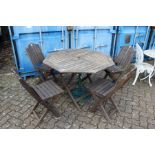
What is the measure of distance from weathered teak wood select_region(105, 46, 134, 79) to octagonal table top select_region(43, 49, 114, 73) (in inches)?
15.2

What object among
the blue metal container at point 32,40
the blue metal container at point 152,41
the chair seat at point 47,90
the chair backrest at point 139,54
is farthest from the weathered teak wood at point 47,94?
the blue metal container at point 152,41

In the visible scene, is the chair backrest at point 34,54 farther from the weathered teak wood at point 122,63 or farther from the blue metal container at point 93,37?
the weathered teak wood at point 122,63

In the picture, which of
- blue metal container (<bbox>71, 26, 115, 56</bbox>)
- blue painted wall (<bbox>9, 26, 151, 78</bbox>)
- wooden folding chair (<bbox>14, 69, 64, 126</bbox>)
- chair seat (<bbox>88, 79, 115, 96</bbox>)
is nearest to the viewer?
wooden folding chair (<bbox>14, 69, 64, 126</bbox>)

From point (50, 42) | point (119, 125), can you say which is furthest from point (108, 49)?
point (119, 125)

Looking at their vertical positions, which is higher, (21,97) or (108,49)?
(108,49)

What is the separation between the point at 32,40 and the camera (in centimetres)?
432

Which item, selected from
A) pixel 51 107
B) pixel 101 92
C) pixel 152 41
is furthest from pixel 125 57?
pixel 152 41

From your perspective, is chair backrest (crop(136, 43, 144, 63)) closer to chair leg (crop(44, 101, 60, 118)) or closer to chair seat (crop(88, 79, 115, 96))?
chair seat (crop(88, 79, 115, 96))

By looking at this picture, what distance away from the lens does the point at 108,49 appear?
5.36 m

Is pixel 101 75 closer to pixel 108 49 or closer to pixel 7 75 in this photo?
pixel 108 49

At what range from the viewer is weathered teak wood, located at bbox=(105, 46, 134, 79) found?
3896 mm

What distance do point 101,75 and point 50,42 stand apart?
1.77 m

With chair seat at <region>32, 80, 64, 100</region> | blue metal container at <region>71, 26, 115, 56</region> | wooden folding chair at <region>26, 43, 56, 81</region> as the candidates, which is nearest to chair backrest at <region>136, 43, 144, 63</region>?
blue metal container at <region>71, 26, 115, 56</region>

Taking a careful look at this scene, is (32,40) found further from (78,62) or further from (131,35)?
(131,35)
